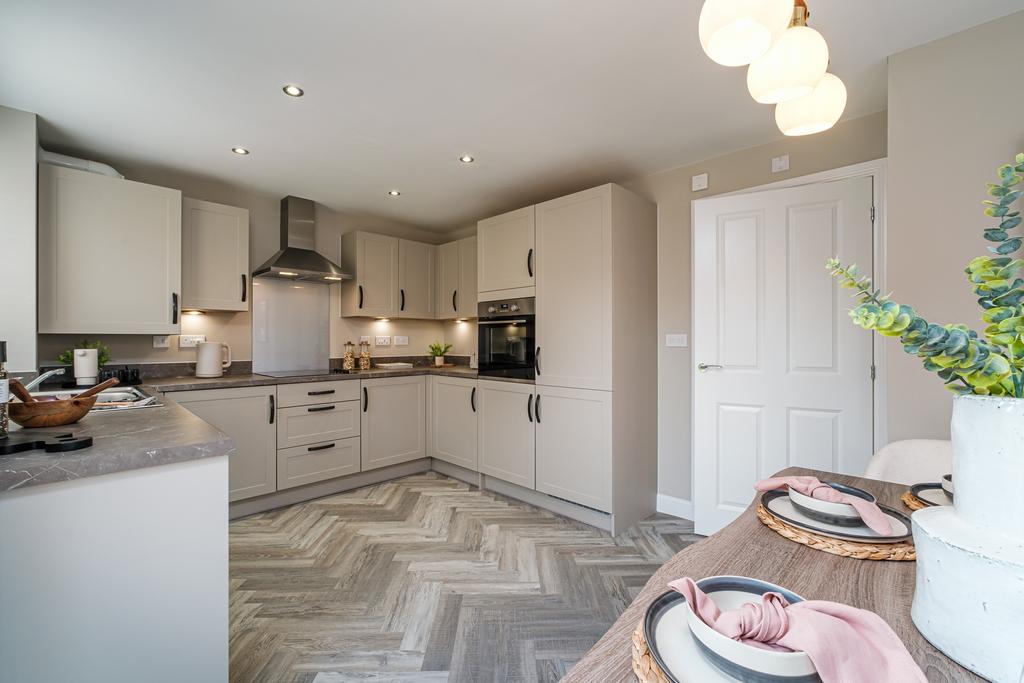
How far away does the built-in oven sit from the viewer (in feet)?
10.7

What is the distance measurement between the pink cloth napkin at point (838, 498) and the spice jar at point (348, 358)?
11.7ft

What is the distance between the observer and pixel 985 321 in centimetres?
51

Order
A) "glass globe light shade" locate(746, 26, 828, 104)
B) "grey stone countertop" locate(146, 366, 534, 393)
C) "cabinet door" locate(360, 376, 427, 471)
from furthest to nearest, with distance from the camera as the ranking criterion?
"cabinet door" locate(360, 376, 427, 471), "grey stone countertop" locate(146, 366, 534, 393), "glass globe light shade" locate(746, 26, 828, 104)

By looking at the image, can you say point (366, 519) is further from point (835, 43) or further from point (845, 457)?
point (835, 43)

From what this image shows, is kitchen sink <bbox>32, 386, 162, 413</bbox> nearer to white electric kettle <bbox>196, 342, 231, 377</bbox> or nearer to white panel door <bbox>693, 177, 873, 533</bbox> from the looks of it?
white electric kettle <bbox>196, 342, 231, 377</bbox>

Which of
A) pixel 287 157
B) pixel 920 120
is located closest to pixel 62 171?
pixel 287 157

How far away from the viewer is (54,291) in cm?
251

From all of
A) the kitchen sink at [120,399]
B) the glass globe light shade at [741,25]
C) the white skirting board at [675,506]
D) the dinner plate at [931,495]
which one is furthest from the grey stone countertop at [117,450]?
the white skirting board at [675,506]

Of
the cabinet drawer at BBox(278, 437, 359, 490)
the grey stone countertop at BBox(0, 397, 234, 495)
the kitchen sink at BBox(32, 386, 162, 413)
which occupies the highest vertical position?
the kitchen sink at BBox(32, 386, 162, 413)

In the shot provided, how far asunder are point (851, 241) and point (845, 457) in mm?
1168

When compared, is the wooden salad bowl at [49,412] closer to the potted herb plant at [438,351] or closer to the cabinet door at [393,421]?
the cabinet door at [393,421]

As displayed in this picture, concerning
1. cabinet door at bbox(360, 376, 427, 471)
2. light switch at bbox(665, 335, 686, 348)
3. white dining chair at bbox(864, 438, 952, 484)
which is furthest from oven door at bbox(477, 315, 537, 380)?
white dining chair at bbox(864, 438, 952, 484)

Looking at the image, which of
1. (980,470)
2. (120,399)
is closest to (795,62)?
(980,470)

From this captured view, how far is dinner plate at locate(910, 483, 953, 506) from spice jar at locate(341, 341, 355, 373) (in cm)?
379
